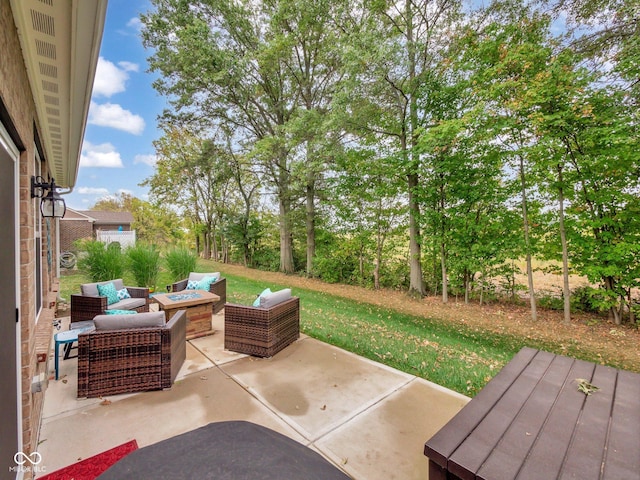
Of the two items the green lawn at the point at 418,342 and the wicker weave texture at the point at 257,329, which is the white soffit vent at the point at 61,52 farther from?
the green lawn at the point at 418,342

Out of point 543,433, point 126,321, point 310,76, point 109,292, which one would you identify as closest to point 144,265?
point 109,292

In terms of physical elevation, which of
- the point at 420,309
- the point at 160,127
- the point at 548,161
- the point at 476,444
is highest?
the point at 160,127

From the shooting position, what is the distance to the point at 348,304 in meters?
7.95

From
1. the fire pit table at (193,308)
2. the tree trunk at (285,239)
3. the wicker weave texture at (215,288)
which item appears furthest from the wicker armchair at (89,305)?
the tree trunk at (285,239)

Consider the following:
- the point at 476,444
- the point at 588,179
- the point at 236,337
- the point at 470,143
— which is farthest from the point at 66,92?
the point at 588,179

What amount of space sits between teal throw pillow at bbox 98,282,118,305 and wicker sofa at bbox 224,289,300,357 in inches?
104

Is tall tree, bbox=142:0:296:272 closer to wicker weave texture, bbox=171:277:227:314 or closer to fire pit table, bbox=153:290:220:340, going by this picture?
wicker weave texture, bbox=171:277:227:314

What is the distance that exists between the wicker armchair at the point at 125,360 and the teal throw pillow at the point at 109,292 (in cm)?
259

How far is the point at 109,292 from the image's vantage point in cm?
527

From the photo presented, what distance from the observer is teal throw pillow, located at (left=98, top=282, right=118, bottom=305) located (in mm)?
5211

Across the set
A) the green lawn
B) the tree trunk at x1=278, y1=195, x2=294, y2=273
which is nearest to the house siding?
the green lawn

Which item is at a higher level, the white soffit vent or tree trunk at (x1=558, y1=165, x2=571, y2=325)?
the white soffit vent

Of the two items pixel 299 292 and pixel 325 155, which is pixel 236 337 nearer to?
pixel 299 292

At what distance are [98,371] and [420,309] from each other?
6.82 metres
